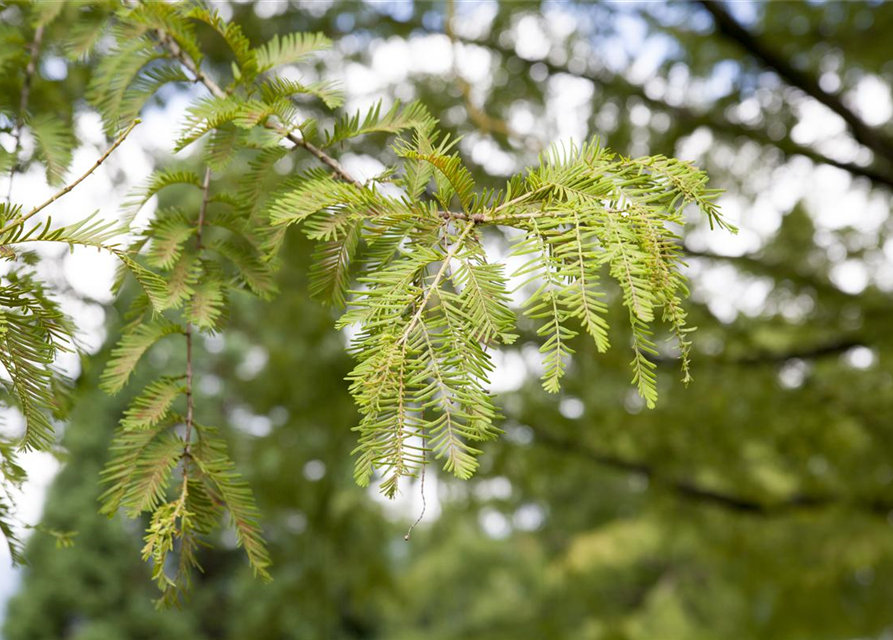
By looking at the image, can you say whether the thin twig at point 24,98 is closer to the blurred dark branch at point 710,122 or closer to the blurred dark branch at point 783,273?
the blurred dark branch at point 710,122

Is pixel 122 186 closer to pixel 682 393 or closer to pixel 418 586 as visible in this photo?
pixel 682 393

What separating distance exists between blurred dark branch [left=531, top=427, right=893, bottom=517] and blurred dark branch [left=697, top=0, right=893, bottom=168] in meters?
1.86

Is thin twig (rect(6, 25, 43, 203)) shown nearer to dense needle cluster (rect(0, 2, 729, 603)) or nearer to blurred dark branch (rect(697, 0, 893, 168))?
dense needle cluster (rect(0, 2, 729, 603))

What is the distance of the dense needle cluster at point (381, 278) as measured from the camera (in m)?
0.74

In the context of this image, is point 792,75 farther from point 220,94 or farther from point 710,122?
point 220,94

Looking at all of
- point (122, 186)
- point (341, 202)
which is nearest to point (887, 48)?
point (122, 186)

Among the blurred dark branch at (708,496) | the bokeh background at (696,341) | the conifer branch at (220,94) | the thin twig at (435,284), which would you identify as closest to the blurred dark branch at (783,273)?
the bokeh background at (696,341)

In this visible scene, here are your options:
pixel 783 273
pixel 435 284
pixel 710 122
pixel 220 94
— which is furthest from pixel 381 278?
pixel 783 273

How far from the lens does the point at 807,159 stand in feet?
12.3

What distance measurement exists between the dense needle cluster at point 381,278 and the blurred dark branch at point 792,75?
248cm

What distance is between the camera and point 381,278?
2.55 ft

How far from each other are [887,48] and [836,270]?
4.02 ft

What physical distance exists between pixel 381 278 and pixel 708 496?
162 inches

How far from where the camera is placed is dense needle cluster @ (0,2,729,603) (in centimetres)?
74
